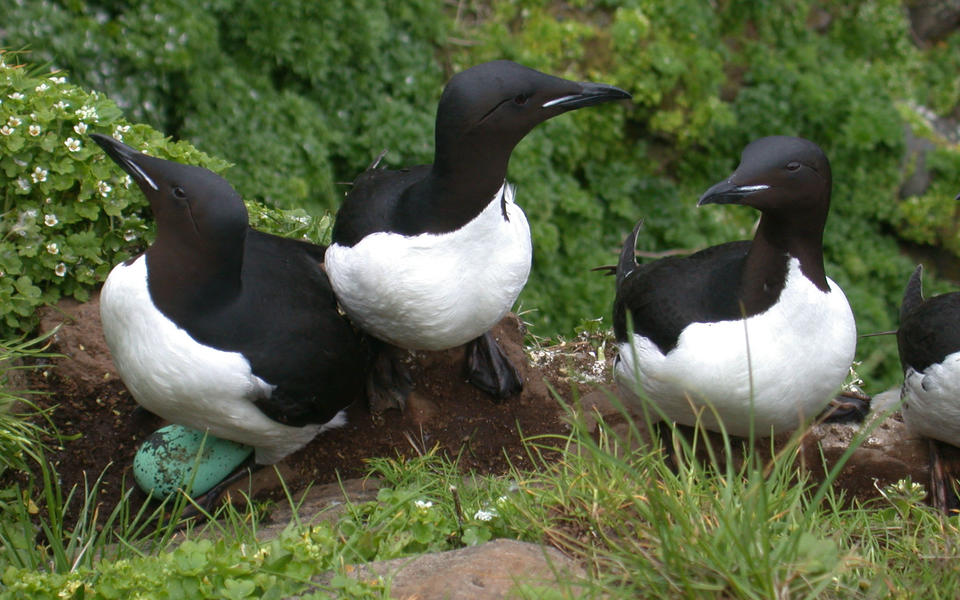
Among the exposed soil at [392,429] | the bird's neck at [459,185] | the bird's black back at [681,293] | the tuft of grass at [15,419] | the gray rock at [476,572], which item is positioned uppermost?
the bird's neck at [459,185]

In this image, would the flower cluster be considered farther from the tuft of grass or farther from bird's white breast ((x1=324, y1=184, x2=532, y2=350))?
bird's white breast ((x1=324, y1=184, x2=532, y2=350))

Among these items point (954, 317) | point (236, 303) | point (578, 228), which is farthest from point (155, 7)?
point (954, 317)

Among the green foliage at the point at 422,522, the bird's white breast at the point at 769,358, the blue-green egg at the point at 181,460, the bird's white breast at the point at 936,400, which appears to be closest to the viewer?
the green foliage at the point at 422,522

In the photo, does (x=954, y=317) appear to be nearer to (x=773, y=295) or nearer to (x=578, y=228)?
(x=773, y=295)

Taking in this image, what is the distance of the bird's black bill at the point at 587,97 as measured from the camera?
11.5 feet

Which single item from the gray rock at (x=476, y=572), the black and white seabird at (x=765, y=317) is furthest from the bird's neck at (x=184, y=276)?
the black and white seabird at (x=765, y=317)

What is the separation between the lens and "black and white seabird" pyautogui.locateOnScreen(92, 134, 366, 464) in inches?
131

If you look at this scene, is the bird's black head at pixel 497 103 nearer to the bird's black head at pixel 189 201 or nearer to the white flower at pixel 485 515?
the bird's black head at pixel 189 201

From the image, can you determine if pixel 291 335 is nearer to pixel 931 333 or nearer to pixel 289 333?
pixel 289 333

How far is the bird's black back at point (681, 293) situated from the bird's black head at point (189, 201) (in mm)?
1408

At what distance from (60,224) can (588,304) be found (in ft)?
11.4

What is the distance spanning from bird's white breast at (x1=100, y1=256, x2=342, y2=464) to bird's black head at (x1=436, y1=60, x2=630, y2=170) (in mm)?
1072

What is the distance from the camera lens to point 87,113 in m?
4.12

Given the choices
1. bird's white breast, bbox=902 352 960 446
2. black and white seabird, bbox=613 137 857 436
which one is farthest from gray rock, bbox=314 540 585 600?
bird's white breast, bbox=902 352 960 446
